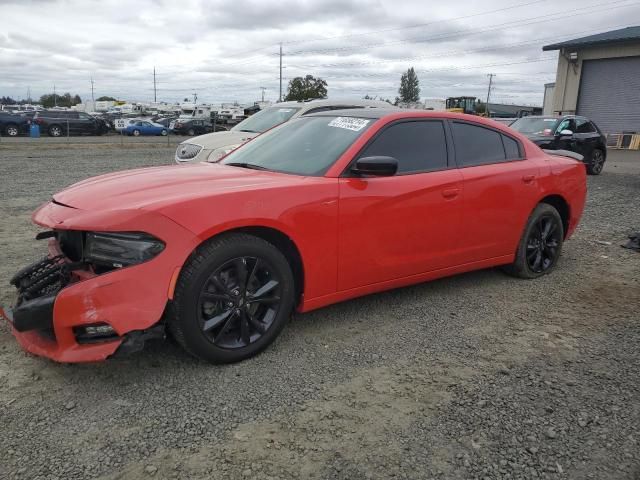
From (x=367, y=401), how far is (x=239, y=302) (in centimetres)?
93

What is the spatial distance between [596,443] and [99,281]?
2.57m

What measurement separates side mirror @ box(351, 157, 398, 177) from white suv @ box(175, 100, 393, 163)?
5.27m

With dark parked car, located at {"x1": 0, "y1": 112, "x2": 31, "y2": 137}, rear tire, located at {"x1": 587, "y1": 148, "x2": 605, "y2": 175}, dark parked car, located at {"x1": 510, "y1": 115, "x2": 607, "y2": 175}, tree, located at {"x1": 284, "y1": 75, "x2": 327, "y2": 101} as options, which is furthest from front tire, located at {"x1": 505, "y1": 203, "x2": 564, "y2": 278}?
tree, located at {"x1": 284, "y1": 75, "x2": 327, "y2": 101}

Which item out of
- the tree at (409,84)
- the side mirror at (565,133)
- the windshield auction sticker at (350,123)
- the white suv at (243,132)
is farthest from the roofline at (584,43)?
the tree at (409,84)

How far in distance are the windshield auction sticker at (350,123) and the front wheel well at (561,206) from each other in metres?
2.10

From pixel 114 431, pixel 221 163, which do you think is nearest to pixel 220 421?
pixel 114 431

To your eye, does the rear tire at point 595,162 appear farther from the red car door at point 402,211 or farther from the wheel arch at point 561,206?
the red car door at point 402,211

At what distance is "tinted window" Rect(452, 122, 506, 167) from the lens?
428 cm

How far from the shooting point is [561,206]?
204 inches

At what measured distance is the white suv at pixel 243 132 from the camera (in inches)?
349

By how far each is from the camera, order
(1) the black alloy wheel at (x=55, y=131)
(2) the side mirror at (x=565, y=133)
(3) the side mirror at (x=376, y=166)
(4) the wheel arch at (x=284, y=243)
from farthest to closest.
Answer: (1) the black alloy wheel at (x=55, y=131)
(2) the side mirror at (x=565, y=133)
(3) the side mirror at (x=376, y=166)
(4) the wheel arch at (x=284, y=243)

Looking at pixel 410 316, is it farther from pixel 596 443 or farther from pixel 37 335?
pixel 37 335

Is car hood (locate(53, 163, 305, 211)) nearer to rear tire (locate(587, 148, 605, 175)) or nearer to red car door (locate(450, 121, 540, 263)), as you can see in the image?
red car door (locate(450, 121, 540, 263))

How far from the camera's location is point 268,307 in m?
3.27
